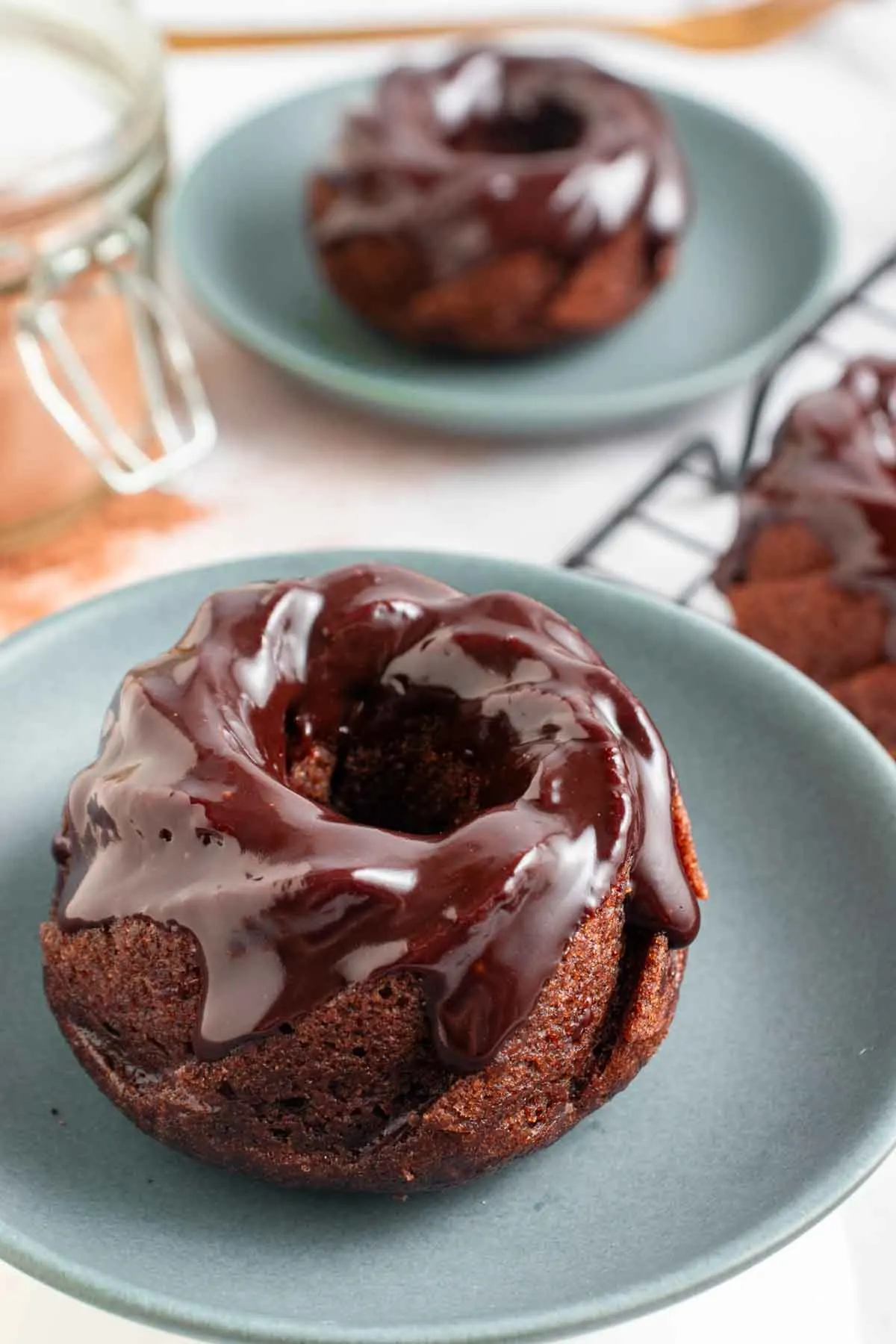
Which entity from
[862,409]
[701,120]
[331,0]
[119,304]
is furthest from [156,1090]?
[331,0]

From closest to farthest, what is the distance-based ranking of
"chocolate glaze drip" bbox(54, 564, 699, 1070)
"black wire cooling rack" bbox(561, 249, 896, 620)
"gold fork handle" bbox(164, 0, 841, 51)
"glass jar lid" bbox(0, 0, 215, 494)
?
1. "chocolate glaze drip" bbox(54, 564, 699, 1070)
2. "glass jar lid" bbox(0, 0, 215, 494)
3. "black wire cooling rack" bbox(561, 249, 896, 620)
4. "gold fork handle" bbox(164, 0, 841, 51)

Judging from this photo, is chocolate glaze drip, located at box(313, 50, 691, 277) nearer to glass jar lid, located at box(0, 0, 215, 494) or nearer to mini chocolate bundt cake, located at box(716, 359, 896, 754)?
glass jar lid, located at box(0, 0, 215, 494)

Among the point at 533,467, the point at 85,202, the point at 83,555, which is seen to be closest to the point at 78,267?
the point at 85,202

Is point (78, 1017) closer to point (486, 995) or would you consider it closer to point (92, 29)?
point (486, 995)

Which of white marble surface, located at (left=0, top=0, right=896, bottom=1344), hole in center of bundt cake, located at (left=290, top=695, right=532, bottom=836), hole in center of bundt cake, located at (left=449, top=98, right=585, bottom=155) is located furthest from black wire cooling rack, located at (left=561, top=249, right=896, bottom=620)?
hole in center of bundt cake, located at (left=290, top=695, right=532, bottom=836)

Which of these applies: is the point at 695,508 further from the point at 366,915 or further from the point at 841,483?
the point at 366,915

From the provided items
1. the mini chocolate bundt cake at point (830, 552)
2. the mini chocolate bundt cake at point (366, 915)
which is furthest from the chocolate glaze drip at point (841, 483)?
the mini chocolate bundt cake at point (366, 915)
